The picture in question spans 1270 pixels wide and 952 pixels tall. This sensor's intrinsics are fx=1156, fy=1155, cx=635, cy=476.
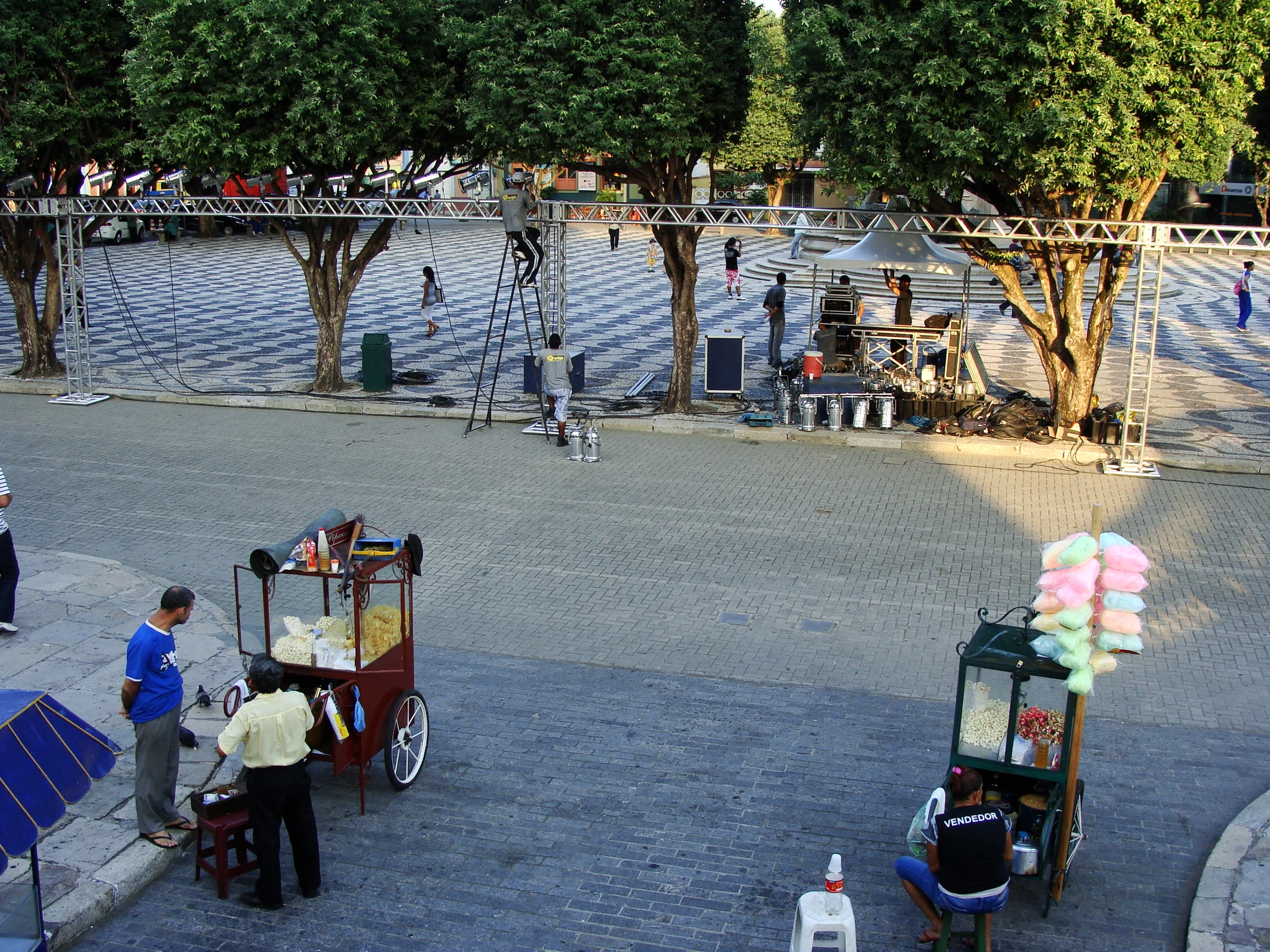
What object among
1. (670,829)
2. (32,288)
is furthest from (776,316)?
(670,829)

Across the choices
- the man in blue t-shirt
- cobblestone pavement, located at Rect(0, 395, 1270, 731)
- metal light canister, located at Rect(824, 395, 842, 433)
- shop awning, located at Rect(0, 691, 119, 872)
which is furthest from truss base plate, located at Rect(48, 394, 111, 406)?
shop awning, located at Rect(0, 691, 119, 872)

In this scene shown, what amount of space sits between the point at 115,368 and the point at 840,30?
50.5ft

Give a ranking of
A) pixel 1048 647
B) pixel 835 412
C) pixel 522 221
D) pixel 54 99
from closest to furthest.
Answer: pixel 1048 647 → pixel 522 221 → pixel 835 412 → pixel 54 99

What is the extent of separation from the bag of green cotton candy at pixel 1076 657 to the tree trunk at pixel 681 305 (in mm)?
12482

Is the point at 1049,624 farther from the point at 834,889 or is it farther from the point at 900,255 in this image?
the point at 900,255

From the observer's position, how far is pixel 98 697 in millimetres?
8727

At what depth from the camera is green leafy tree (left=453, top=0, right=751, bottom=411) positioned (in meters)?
15.7

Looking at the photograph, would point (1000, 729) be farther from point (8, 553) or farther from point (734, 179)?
point (734, 179)

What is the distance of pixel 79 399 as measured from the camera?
1938 centimetres

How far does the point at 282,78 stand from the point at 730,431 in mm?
8214

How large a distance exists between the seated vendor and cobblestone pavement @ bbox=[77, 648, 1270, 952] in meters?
0.61

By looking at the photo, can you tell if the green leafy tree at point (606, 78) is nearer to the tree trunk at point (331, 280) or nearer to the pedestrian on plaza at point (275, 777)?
the tree trunk at point (331, 280)

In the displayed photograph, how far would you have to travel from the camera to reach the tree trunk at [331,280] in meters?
19.7

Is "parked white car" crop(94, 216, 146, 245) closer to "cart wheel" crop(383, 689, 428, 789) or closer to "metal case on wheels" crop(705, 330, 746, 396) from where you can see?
"metal case on wheels" crop(705, 330, 746, 396)
